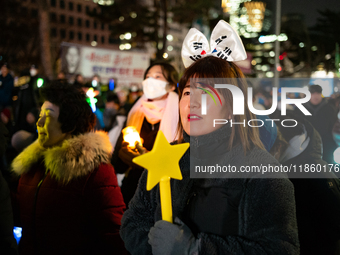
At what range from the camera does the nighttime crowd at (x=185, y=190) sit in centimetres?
134

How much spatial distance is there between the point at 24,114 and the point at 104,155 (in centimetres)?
495

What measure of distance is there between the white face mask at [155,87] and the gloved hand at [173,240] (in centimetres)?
233

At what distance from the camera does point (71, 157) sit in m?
2.19

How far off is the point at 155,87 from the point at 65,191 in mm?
1746

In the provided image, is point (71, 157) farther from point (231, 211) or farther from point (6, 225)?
point (231, 211)

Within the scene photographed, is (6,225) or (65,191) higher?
(65,191)

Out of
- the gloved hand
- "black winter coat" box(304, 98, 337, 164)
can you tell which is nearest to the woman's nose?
the gloved hand

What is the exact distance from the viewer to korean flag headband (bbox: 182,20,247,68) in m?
1.76

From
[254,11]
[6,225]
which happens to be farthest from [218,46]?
[254,11]

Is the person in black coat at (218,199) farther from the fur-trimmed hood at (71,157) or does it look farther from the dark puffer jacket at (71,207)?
the fur-trimmed hood at (71,157)

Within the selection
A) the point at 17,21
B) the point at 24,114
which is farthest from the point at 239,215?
the point at 17,21

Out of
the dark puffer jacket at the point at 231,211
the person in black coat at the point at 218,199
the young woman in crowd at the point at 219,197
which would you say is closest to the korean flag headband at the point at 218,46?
the young woman in crowd at the point at 219,197

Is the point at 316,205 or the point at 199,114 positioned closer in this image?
the point at 199,114

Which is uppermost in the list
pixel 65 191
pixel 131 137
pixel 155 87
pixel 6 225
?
pixel 155 87
